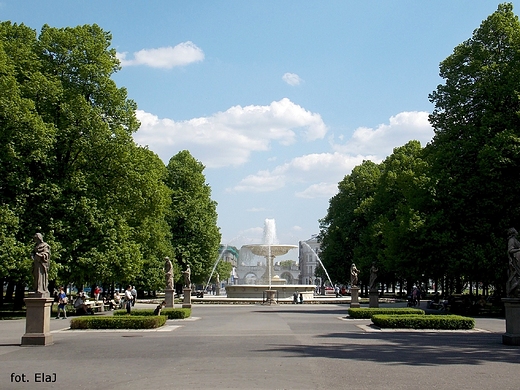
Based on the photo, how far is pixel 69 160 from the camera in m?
32.8

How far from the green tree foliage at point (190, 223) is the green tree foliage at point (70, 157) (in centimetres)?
2699

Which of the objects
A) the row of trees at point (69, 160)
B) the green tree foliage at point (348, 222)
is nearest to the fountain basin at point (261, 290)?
the green tree foliage at point (348, 222)

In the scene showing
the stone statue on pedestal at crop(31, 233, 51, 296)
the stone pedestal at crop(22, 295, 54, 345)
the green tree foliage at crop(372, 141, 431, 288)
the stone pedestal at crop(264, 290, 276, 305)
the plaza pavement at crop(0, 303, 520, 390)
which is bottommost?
the stone pedestal at crop(264, 290, 276, 305)

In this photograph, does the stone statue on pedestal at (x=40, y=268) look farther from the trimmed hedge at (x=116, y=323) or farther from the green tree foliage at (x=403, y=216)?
the green tree foliage at (x=403, y=216)

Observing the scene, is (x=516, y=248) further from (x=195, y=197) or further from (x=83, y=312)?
(x=195, y=197)

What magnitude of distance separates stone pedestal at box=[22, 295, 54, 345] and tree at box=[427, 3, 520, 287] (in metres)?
22.9

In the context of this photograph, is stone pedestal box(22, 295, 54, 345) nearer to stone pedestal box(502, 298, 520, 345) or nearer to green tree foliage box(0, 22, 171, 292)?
green tree foliage box(0, 22, 171, 292)

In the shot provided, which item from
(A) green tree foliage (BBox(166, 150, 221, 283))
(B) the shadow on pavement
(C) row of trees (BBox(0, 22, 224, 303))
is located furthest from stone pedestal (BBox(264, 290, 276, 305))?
(B) the shadow on pavement

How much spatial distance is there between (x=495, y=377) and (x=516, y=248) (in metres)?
7.97

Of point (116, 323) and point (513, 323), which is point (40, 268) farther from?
point (513, 323)

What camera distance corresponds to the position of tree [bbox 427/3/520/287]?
32.7m

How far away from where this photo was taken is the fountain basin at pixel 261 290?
174ft

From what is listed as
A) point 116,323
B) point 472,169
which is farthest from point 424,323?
point 472,169

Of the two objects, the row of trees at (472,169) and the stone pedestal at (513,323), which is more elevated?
the row of trees at (472,169)
